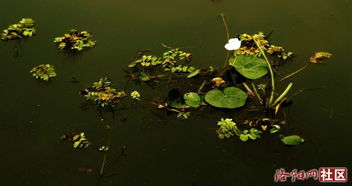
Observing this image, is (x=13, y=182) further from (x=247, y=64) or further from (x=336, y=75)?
(x=336, y=75)

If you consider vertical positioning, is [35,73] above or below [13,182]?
above

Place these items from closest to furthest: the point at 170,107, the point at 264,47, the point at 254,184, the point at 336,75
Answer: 1. the point at 254,184
2. the point at 170,107
3. the point at 336,75
4. the point at 264,47

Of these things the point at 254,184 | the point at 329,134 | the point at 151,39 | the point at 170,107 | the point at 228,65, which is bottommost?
the point at 254,184

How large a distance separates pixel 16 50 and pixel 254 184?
1.60 meters

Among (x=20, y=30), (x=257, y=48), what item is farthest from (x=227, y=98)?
(x=20, y=30)

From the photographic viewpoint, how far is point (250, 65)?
76.9 inches

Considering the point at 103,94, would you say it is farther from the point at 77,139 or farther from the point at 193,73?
the point at 193,73

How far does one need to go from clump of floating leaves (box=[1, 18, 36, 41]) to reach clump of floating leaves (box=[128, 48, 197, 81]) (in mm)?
734

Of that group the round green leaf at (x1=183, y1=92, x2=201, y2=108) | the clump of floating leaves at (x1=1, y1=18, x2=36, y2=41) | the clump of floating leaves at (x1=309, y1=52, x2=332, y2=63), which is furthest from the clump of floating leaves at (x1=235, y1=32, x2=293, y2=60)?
the clump of floating leaves at (x1=1, y1=18, x2=36, y2=41)

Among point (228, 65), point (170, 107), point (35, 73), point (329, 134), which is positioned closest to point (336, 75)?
point (329, 134)

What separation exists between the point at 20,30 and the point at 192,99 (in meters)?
1.24

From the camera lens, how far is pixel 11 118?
187cm
